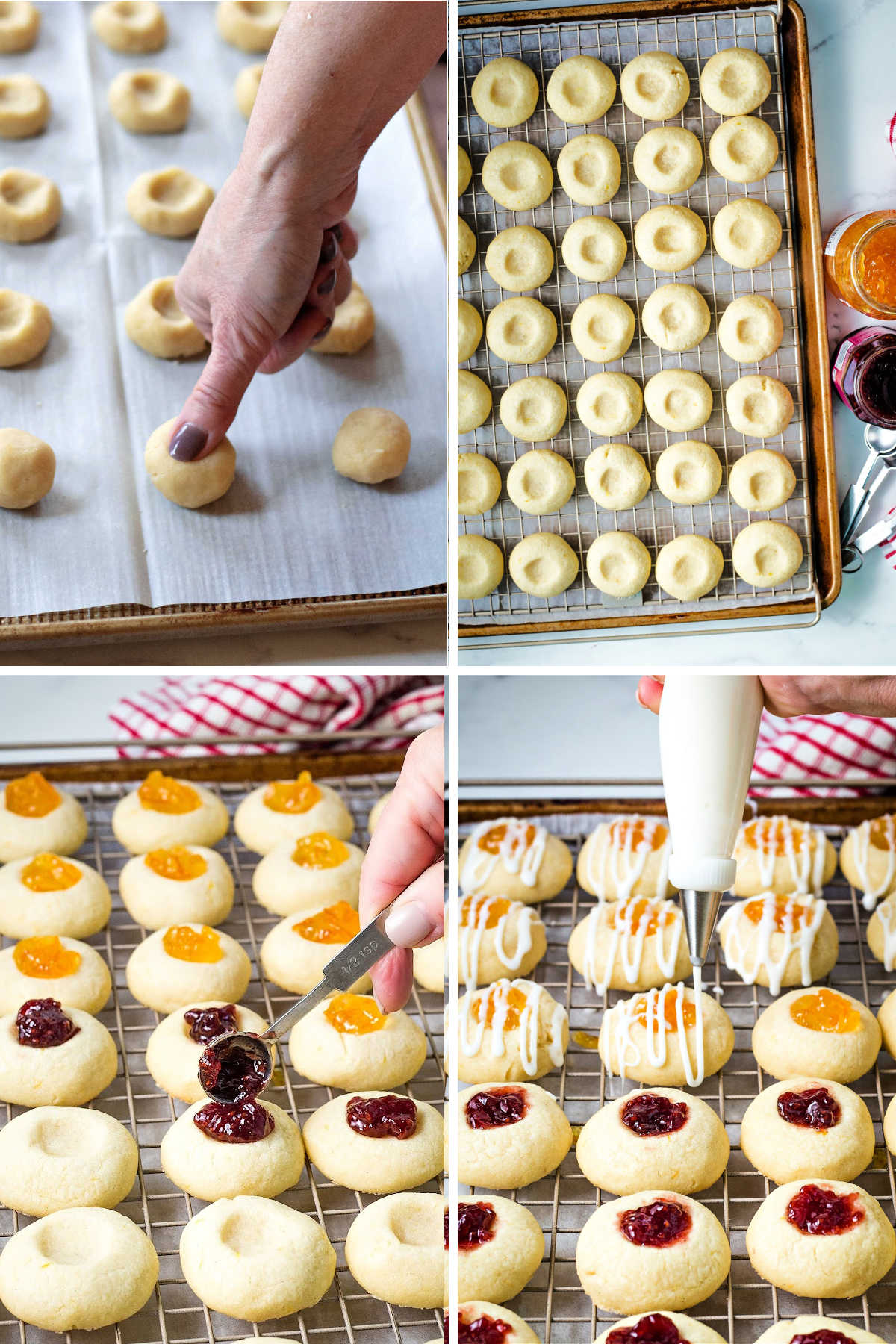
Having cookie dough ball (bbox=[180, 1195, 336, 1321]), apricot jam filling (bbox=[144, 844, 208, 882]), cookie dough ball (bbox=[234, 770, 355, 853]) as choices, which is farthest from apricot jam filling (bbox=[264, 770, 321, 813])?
cookie dough ball (bbox=[180, 1195, 336, 1321])

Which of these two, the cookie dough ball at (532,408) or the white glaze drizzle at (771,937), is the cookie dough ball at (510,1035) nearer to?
the white glaze drizzle at (771,937)

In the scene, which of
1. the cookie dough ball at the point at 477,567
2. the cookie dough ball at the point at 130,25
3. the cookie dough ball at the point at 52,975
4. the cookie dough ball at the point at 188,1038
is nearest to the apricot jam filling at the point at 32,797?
the cookie dough ball at the point at 52,975

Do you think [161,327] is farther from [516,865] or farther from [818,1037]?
[818,1037]

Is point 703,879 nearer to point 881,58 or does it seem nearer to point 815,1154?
A: point 815,1154

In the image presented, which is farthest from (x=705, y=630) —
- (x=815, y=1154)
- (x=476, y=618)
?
(x=815, y=1154)

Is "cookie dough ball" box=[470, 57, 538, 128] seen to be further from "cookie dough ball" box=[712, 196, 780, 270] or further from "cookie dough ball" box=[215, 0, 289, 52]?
"cookie dough ball" box=[215, 0, 289, 52]
